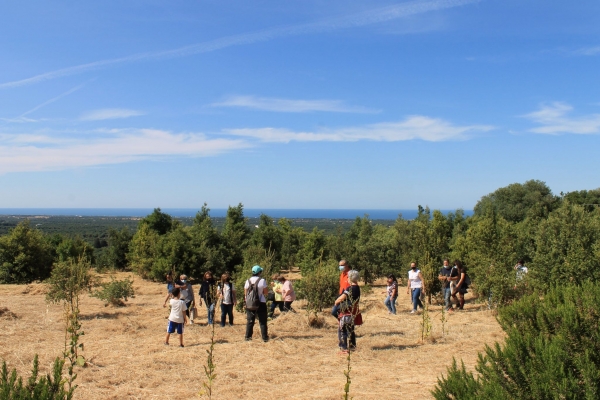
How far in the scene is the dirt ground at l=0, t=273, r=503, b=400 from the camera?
702cm

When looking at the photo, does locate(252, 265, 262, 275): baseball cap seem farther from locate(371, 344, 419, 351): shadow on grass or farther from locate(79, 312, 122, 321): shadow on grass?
locate(79, 312, 122, 321): shadow on grass

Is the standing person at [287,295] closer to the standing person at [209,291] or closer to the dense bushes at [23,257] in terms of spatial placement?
the standing person at [209,291]

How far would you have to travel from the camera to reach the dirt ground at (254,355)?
702cm

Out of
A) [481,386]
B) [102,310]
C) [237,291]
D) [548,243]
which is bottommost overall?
[102,310]

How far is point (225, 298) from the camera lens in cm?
1166

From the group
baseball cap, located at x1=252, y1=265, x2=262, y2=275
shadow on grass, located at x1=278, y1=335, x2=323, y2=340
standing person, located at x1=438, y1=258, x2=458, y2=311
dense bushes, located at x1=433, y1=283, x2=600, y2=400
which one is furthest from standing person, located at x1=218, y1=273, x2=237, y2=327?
dense bushes, located at x1=433, y1=283, x2=600, y2=400

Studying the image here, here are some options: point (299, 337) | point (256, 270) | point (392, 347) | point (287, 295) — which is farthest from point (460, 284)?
point (256, 270)

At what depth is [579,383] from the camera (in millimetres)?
3977

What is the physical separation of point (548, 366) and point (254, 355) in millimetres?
6209

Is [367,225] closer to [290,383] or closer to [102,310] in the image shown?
[102,310]

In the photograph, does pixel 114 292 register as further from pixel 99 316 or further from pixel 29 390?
pixel 29 390

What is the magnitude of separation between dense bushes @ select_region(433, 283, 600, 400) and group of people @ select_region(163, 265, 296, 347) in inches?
170

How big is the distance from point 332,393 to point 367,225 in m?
35.1

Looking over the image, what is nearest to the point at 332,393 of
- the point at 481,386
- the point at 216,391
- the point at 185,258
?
the point at 216,391
